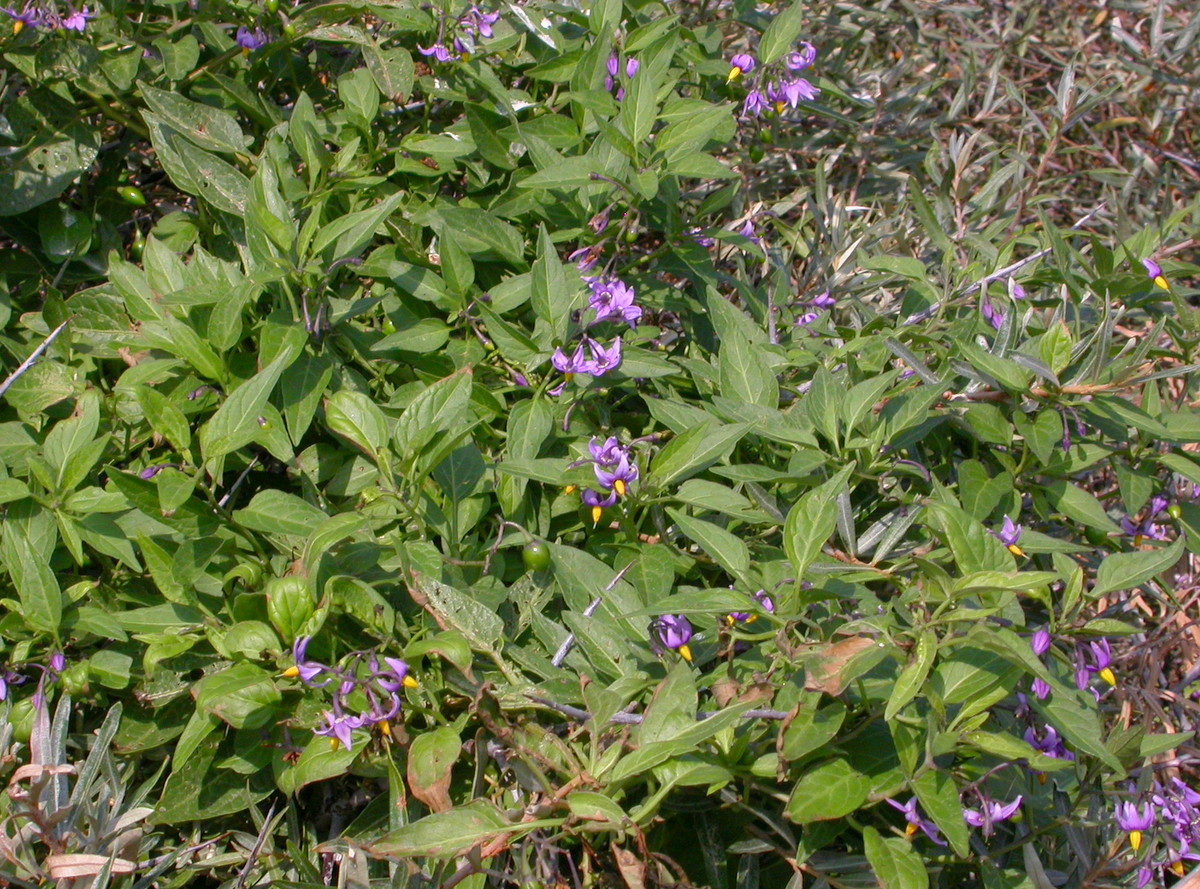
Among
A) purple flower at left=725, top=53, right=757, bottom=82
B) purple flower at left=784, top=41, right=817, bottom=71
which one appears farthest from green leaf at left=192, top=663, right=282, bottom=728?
purple flower at left=784, top=41, right=817, bottom=71

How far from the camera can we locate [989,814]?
1661 mm

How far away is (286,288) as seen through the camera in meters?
2.10

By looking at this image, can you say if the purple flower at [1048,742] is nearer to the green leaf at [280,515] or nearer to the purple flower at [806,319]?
the purple flower at [806,319]

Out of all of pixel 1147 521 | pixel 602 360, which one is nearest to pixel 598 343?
pixel 602 360

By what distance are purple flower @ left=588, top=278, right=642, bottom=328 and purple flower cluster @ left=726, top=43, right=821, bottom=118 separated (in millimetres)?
742

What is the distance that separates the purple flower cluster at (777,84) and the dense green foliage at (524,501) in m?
0.01

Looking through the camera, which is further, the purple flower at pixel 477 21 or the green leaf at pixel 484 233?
the purple flower at pixel 477 21

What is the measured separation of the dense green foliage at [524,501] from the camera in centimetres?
168

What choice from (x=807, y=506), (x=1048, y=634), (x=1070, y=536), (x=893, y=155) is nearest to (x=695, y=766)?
(x=807, y=506)

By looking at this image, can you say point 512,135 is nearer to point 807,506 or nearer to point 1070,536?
point 807,506

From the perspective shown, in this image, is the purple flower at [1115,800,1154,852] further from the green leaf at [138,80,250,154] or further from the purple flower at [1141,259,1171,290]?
the green leaf at [138,80,250,154]

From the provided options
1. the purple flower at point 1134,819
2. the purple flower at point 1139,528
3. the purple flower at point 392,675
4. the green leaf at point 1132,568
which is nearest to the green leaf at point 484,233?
the purple flower at point 392,675

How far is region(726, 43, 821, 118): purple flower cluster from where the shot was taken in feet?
8.31

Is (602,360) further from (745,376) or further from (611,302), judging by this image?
(745,376)
